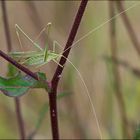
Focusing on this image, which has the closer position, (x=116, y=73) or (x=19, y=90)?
(x=19, y=90)

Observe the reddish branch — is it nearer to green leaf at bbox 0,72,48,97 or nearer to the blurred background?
green leaf at bbox 0,72,48,97

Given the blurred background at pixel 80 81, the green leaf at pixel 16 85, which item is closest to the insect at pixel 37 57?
the green leaf at pixel 16 85

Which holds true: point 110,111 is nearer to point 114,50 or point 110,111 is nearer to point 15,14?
point 114,50

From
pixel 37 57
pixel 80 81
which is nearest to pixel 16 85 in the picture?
pixel 37 57

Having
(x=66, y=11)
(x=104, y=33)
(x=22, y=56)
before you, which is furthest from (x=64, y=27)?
(x=22, y=56)

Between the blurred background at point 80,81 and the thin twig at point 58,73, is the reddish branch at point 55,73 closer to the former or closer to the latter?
the thin twig at point 58,73

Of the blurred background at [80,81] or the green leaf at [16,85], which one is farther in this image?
the blurred background at [80,81]

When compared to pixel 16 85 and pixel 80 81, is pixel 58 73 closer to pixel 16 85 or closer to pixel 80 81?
pixel 16 85

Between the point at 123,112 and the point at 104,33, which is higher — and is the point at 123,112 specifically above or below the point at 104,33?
below
